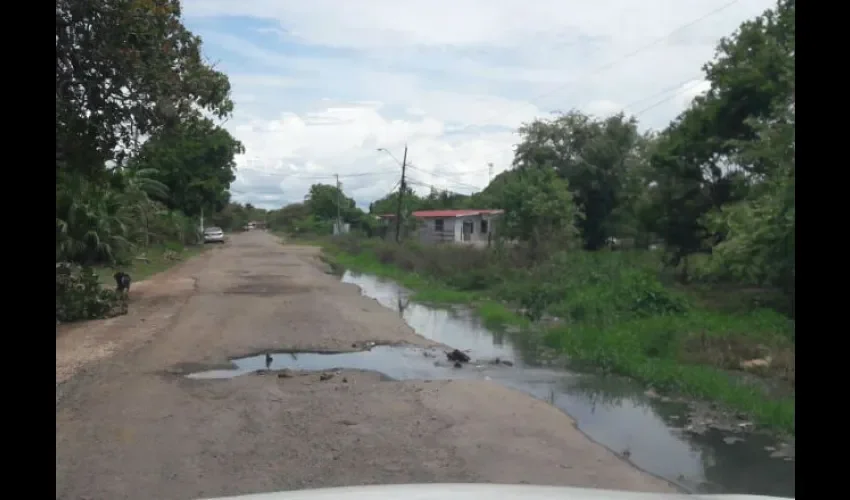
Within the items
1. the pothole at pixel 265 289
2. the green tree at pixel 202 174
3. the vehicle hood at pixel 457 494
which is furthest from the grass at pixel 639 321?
the green tree at pixel 202 174

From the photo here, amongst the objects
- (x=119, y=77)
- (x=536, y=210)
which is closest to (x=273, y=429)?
(x=119, y=77)

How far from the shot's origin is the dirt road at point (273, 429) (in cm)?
696

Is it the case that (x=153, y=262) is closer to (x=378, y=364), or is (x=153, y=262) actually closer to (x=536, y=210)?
(x=536, y=210)

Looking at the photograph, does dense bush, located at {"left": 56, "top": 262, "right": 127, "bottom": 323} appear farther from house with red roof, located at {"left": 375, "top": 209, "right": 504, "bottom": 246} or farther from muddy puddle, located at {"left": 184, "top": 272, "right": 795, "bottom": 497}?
house with red roof, located at {"left": 375, "top": 209, "right": 504, "bottom": 246}

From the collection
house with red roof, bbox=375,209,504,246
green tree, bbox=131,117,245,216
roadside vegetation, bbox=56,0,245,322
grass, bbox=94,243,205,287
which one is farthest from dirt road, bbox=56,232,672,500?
house with red roof, bbox=375,209,504,246

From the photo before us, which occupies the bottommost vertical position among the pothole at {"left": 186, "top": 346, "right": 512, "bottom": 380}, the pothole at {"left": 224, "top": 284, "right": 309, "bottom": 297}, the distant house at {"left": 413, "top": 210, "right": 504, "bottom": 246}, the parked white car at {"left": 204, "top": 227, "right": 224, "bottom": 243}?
the pothole at {"left": 186, "top": 346, "right": 512, "bottom": 380}

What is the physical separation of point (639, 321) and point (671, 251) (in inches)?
494

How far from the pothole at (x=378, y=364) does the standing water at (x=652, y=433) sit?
354 millimetres

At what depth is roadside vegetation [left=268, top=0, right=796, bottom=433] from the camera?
12555 mm

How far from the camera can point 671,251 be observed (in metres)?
27.4

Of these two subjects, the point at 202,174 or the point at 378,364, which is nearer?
the point at 378,364

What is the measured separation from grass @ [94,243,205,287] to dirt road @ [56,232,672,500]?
11.0 m

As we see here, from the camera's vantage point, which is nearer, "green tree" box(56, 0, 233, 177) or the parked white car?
"green tree" box(56, 0, 233, 177)
